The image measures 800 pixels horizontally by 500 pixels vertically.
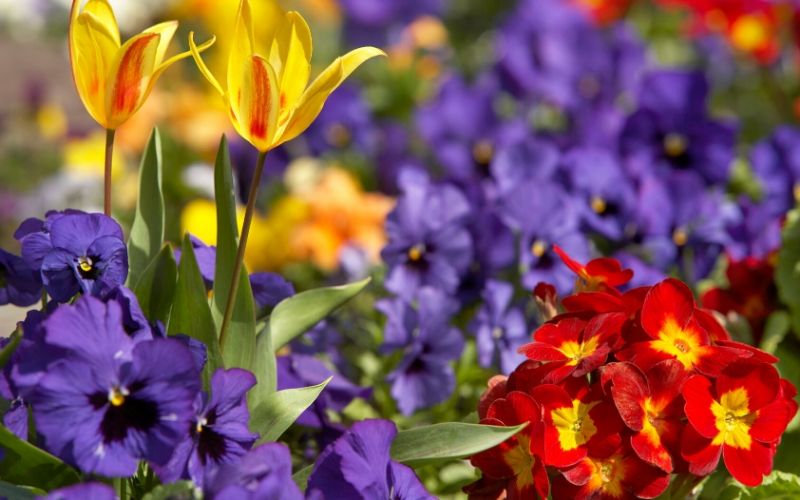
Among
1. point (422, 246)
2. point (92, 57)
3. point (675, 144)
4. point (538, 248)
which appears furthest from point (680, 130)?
point (92, 57)

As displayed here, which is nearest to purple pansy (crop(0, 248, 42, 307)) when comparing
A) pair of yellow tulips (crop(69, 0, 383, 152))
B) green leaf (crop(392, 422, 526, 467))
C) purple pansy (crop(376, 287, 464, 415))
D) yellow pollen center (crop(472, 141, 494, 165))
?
pair of yellow tulips (crop(69, 0, 383, 152))

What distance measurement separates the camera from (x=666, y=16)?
450 cm

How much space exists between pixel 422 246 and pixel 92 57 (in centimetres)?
77

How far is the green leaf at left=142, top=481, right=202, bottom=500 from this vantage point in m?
0.96

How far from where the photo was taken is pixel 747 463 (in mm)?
1194

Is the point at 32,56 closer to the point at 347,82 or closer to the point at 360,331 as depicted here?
the point at 347,82

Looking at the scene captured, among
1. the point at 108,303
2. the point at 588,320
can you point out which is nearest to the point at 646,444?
the point at 588,320

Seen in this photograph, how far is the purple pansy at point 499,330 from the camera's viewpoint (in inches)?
64.2

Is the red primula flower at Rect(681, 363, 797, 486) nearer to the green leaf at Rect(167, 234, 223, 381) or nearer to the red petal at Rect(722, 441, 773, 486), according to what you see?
the red petal at Rect(722, 441, 773, 486)

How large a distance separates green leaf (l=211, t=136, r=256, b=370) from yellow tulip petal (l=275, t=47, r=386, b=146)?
12cm

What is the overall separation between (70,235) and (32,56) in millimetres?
3826

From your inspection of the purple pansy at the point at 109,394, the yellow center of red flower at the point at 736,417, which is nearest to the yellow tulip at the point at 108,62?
the purple pansy at the point at 109,394

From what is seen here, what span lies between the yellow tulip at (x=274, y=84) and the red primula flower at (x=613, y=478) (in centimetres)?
49

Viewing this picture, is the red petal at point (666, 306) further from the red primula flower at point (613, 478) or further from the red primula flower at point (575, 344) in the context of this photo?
the red primula flower at point (613, 478)
